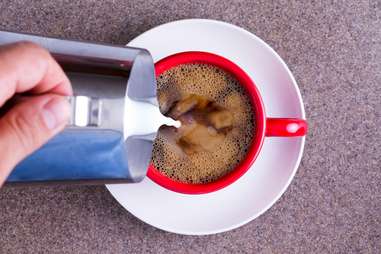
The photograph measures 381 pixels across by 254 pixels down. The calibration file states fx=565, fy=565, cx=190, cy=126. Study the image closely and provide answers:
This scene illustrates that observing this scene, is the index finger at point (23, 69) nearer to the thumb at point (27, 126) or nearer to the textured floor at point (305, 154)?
the thumb at point (27, 126)

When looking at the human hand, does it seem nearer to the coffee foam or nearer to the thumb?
the thumb

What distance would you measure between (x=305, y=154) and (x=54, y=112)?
397 millimetres

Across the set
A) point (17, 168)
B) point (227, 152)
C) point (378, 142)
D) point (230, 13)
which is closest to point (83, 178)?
point (17, 168)

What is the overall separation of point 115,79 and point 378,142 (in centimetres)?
38

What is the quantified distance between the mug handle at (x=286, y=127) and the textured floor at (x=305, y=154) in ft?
0.41

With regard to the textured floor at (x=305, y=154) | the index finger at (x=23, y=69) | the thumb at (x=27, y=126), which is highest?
the index finger at (x=23, y=69)

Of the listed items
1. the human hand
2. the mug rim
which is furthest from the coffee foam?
the human hand

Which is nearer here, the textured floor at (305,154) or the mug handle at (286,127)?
the mug handle at (286,127)

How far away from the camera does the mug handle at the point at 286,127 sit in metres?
0.59

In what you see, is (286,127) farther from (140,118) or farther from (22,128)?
(22,128)

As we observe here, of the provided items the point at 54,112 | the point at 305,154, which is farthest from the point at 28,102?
the point at 305,154

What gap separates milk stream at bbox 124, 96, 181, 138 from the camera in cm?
51

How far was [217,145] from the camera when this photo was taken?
639 millimetres

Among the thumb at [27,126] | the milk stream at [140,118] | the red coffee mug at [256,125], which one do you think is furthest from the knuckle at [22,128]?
the red coffee mug at [256,125]
